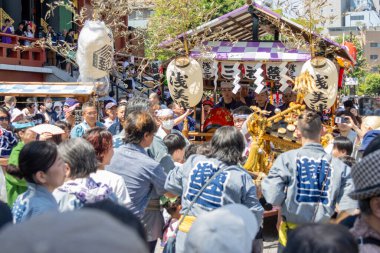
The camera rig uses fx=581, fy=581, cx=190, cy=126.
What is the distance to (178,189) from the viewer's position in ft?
14.4

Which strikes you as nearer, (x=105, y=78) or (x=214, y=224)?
(x=214, y=224)

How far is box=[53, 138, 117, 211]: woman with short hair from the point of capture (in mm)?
3557

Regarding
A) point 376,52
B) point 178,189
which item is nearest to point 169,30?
point 178,189

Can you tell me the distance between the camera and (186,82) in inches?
407

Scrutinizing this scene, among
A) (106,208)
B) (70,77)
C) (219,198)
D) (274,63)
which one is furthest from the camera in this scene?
(70,77)

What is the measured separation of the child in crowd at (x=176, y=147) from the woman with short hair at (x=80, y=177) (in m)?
1.86

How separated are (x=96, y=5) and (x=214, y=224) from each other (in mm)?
11815

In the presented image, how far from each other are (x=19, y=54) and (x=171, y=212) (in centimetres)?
1441

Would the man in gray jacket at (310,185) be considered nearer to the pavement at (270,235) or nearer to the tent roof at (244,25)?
the pavement at (270,235)

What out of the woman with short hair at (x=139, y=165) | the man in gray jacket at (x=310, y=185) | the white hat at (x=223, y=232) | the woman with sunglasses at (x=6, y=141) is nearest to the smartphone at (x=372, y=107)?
the man in gray jacket at (x=310, y=185)

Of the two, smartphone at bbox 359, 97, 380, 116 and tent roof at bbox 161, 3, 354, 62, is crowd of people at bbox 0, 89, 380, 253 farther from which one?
tent roof at bbox 161, 3, 354, 62

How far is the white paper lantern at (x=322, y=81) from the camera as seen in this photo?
10.1 meters

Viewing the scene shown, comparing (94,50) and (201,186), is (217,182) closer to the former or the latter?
(201,186)

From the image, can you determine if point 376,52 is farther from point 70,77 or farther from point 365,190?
point 365,190
